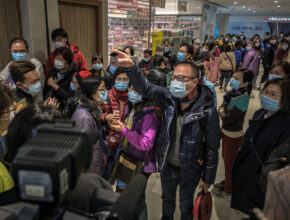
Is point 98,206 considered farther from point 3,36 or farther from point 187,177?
point 3,36

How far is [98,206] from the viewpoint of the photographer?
0.68 meters

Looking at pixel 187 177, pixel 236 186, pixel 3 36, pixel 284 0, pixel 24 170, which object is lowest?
pixel 236 186

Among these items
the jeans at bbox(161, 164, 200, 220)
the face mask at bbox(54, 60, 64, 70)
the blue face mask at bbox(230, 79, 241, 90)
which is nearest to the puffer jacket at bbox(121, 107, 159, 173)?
the jeans at bbox(161, 164, 200, 220)

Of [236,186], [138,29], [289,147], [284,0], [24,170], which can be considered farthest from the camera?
[284,0]

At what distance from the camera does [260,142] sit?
6.06ft

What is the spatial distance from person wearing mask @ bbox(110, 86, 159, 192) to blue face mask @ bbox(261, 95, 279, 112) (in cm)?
98

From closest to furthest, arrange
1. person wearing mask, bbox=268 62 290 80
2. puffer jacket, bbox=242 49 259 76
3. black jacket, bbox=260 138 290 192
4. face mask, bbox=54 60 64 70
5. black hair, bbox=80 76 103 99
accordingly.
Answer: black jacket, bbox=260 138 290 192 → black hair, bbox=80 76 103 99 → face mask, bbox=54 60 64 70 → person wearing mask, bbox=268 62 290 80 → puffer jacket, bbox=242 49 259 76

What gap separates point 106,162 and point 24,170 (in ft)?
5.88

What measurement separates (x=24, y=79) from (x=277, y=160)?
2.38 m

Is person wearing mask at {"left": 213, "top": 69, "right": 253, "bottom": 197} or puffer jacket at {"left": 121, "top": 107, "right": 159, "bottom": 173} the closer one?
puffer jacket at {"left": 121, "top": 107, "right": 159, "bottom": 173}

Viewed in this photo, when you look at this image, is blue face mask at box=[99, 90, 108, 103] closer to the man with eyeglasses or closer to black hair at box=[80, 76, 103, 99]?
black hair at box=[80, 76, 103, 99]

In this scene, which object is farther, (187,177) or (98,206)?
(187,177)

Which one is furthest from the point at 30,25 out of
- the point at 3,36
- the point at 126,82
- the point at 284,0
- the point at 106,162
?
the point at 284,0

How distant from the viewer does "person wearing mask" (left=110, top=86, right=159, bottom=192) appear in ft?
6.28
